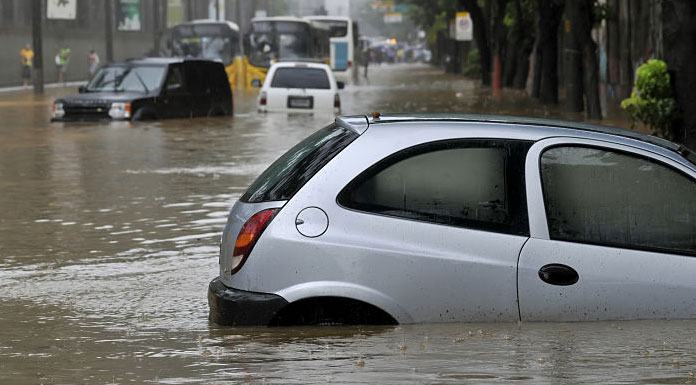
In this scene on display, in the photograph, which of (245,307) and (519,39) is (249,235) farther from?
(519,39)

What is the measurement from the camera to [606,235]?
6.93 metres

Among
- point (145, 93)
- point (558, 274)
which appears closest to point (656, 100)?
point (558, 274)

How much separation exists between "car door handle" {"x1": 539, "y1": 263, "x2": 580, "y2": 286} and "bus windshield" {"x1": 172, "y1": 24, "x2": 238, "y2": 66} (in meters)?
50.5

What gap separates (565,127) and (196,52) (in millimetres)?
50365

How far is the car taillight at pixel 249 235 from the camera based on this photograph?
693 cm

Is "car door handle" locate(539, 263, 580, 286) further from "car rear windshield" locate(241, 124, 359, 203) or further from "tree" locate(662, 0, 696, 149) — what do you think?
"tree" locate(662, 0, 696, 149)

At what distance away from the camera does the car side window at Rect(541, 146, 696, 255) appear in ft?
22.6

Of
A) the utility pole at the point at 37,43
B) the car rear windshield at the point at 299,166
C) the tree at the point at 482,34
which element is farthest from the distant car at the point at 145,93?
the tree at the point at 482,34

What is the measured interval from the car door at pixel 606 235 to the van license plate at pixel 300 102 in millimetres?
25338

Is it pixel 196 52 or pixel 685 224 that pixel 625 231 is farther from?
pixel 196 52

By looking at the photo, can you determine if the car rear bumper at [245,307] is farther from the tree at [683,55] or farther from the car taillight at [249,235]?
the tree at [683,55]

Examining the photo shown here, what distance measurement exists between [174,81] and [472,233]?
25.0m

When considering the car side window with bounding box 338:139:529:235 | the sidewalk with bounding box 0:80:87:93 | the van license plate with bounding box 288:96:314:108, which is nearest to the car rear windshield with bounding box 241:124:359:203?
the car side window with bounding box 338:139:529:235

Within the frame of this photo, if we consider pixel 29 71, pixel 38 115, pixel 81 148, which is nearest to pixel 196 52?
pixel 29 71
